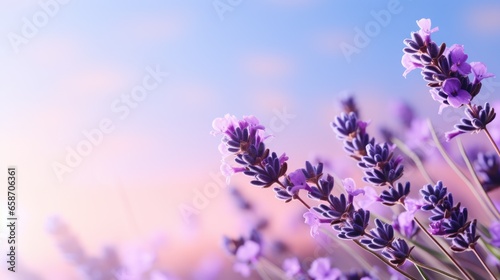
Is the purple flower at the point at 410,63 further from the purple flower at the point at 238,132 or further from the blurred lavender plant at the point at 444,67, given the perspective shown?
the purple flower at the point at 238,132

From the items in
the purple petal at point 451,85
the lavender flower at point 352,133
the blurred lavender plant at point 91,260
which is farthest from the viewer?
the blurred lavender plant at point 91,260

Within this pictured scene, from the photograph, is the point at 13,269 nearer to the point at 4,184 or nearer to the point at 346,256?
the point at 4,184

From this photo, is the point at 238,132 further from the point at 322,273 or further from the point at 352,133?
the point at 322,273

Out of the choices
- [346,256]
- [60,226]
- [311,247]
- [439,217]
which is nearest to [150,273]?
[60,226]

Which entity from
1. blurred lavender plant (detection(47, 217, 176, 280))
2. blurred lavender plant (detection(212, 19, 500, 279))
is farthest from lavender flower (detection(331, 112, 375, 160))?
blurred lavender plant (detection(47, 217, 176, 280))

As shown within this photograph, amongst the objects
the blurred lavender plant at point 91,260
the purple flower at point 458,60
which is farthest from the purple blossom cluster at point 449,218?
the blurred lavender plant at point 91,260

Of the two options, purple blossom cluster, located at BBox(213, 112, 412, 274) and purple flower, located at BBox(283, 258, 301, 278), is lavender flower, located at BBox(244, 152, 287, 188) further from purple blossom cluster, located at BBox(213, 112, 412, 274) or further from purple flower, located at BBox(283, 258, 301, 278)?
purple flower, located at BBox(283, 258, 301, 278)

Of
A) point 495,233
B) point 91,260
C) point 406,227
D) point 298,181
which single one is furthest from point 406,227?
point 91,260
